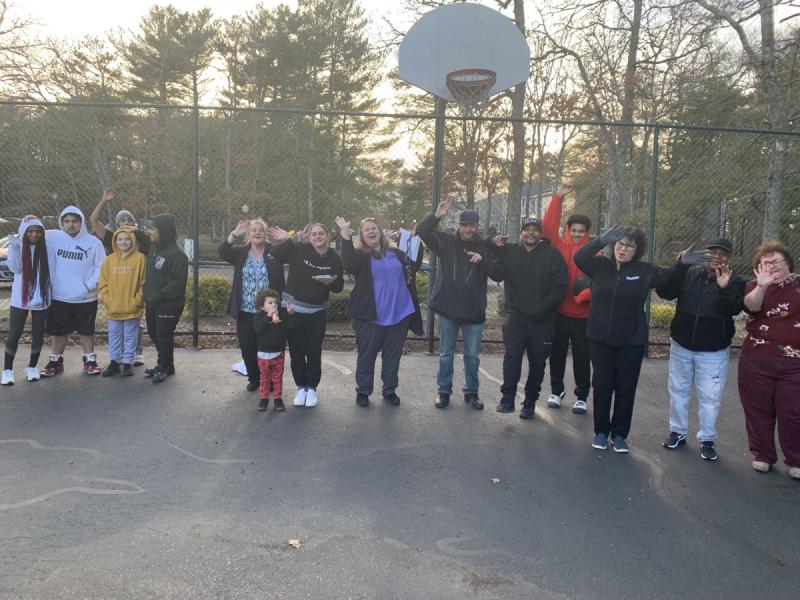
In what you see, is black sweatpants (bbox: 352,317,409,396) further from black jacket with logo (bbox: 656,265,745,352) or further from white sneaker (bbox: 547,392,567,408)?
black jacket with logo (bbox: 656,265,745,352)

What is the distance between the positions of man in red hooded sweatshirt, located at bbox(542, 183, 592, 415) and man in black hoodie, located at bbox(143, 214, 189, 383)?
3.59m

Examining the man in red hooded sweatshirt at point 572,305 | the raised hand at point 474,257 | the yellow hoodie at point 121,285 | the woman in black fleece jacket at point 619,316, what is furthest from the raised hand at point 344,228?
the yellow hoodie at point 121,285

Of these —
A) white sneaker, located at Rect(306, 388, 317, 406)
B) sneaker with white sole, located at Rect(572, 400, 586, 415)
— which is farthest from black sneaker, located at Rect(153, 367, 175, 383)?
sneaker with white sole, located at Rect(572, 400, 586, 415)

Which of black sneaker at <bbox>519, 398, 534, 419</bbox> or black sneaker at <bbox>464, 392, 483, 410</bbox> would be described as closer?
black sneaker at <bbox>519, 398, 534, 419</bbox>

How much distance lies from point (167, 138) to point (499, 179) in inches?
334

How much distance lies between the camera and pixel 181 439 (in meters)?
4.36

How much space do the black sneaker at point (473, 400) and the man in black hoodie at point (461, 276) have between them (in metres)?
0.01

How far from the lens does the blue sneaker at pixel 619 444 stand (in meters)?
4.35

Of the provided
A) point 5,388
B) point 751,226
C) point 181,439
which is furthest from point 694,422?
point 751,226

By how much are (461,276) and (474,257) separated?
22cm

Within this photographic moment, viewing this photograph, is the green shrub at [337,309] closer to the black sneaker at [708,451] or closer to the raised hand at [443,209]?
the raised hand at [443,209]

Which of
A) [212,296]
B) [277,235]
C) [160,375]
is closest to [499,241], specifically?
[277,235]

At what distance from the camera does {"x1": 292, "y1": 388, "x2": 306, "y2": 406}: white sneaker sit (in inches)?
205

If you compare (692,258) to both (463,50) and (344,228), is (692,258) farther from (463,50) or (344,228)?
(463,50)
